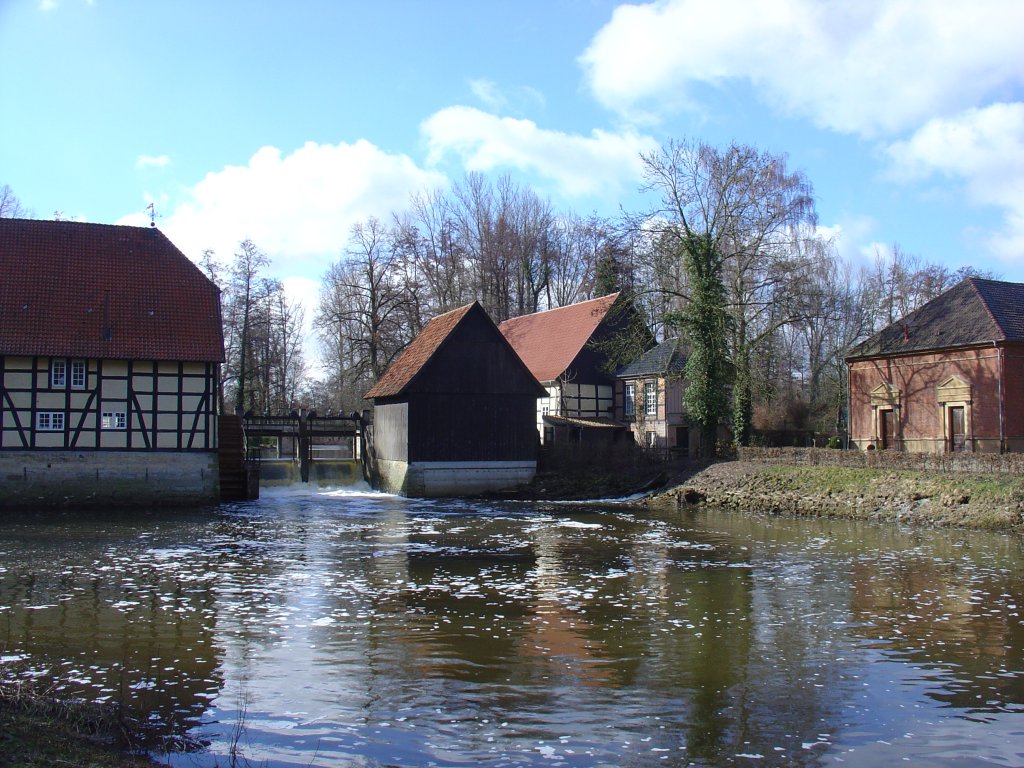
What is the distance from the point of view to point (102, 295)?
30.4 m

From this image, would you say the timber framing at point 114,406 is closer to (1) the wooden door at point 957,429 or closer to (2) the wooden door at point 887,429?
(2) the wooden door at point 887,429

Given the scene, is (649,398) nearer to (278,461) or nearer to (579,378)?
(579,378)

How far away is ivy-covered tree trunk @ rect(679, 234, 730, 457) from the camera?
108 ft

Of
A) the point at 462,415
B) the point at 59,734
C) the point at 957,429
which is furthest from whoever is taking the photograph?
the point at 462,415

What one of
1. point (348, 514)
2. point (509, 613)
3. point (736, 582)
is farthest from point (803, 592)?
point (348, 514)

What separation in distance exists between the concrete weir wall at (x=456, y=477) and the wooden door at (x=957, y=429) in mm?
14389

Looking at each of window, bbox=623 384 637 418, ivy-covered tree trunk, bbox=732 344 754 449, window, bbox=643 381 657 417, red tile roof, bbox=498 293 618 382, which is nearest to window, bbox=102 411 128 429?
red tile roof, bbox=498 293 618 382

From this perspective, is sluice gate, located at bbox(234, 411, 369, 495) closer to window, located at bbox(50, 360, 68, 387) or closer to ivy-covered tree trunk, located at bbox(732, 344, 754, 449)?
window, located at bbox(50, 360, 68, 387)

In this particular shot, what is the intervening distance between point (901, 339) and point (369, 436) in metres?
21.1

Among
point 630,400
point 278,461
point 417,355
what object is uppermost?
point 417,355

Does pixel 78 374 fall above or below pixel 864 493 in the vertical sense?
above

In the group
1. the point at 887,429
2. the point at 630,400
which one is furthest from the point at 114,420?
the point at 887,429

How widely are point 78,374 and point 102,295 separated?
288cm

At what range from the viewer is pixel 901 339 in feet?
109
